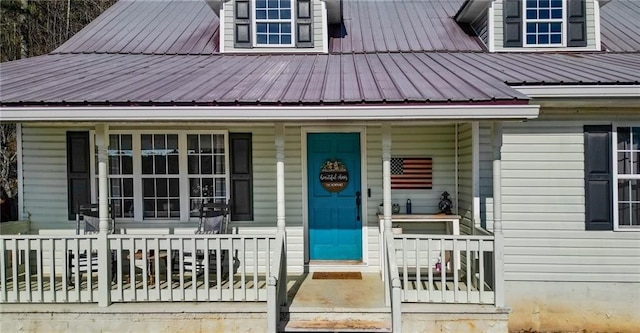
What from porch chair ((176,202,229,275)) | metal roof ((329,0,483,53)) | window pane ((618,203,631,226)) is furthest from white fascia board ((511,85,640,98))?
porch chair ((176,202,229,275))

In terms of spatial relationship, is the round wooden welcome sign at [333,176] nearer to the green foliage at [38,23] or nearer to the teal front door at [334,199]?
the teal front door at [334,199]

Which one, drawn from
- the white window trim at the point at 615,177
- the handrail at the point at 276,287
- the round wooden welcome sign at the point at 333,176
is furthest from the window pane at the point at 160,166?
the white window trim at the point at 615,177

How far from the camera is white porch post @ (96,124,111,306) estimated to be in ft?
16.8

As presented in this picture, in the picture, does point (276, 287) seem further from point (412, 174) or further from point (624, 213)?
point (624, 213)

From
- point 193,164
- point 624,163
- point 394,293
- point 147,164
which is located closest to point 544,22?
point 624,163

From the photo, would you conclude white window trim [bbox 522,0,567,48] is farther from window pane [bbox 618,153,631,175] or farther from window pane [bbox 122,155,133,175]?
window pane [bbox 122,155,133,175]

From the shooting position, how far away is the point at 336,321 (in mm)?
4922

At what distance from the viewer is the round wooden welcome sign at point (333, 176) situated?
688 centimetres

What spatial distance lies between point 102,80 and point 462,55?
572 centimetres

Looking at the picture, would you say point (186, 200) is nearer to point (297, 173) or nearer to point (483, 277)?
point (297, 173)

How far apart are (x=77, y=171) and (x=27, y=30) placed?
11.5 m

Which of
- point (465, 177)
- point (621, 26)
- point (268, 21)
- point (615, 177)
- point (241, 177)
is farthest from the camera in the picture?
point (621, 26)

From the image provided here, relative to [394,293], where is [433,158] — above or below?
above

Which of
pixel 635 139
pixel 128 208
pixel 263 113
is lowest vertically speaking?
pixel 128 208
